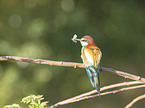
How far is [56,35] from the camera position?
16.0 feet

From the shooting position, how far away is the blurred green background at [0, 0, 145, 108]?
4.71 meters

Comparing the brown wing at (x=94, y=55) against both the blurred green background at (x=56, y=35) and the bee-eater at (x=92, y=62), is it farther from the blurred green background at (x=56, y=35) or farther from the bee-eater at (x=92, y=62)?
the blurred green background at (x=56, y=35)

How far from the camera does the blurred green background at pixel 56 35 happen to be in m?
4.71

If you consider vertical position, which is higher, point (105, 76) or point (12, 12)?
point (12, 12)

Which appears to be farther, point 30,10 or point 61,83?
point 61,83

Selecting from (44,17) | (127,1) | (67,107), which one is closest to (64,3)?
(44,17)

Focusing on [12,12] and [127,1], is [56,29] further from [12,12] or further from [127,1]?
[127,1]

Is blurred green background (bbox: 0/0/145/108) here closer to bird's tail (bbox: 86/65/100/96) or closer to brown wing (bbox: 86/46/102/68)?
brown wing (bbox: 86/46/102/68)

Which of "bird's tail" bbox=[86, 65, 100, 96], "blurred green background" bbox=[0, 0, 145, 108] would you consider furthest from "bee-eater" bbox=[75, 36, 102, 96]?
"blurred green background" bbox=[0, 0, 145, 108]

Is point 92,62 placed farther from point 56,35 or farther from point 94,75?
point 56,35

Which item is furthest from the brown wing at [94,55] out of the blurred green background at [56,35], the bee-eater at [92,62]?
the blurred green background at [56,35]

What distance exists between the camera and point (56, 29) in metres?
4.85

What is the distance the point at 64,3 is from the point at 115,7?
91 centimetres

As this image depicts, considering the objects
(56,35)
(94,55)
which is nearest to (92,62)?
(94,55)
